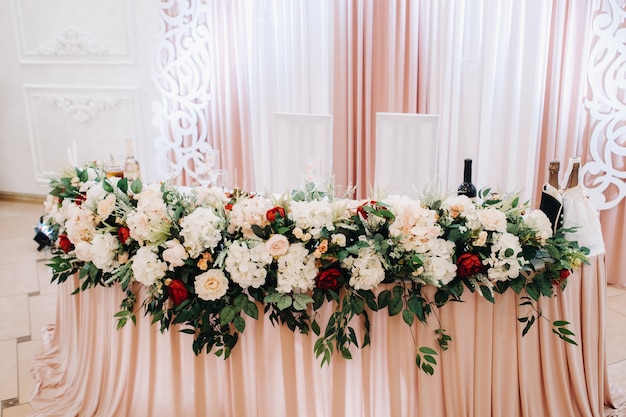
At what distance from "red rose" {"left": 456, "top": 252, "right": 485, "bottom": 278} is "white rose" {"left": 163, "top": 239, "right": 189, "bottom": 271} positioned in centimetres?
82

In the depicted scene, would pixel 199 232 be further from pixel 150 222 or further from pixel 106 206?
pixel 106 206

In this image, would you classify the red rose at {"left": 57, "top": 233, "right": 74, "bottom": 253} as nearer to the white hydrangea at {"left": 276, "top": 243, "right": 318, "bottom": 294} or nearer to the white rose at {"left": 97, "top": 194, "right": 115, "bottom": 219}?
the white rose at {"left": 97, "top": 194, "right": 115, "bottom": 219}

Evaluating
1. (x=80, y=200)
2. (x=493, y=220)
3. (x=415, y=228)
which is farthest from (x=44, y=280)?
(x=493, y=220)

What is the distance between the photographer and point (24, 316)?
10.8ft

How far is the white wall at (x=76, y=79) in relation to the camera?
15.8 feet

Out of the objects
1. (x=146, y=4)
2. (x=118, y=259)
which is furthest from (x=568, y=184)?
(x=146, y=4)

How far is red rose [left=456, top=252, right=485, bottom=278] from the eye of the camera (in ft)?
5.47

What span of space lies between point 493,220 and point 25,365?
234cm

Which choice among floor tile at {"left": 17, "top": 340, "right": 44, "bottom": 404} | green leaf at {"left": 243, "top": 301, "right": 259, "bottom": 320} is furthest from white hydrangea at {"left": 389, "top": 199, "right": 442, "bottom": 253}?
floor tile at {"left": 17, "top": 340, "right": 44, "bottom": 404}

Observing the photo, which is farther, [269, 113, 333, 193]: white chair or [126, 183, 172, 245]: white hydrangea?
[269, 113, 333, 193]: white chair

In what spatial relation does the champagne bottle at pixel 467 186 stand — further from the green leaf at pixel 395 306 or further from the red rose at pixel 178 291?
the red rose at pixel 178 291

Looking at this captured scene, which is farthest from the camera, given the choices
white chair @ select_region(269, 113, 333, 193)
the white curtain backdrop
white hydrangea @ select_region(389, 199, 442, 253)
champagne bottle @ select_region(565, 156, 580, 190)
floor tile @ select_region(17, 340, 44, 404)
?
the white curtain backdrop

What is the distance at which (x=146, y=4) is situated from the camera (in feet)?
15.2

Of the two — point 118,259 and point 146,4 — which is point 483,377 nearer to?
point 118,259
